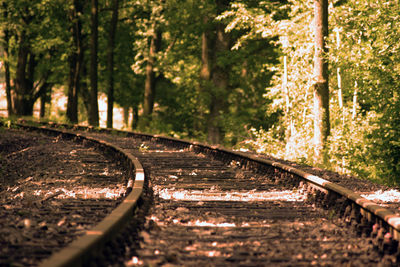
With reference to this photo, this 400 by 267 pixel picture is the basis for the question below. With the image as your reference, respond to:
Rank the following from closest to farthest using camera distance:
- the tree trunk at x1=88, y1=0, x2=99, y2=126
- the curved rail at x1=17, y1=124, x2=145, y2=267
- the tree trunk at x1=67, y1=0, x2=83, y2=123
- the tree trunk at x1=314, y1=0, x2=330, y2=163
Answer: the curved rail at x1=17, y1=124, x2=145, y2=267 < the tree trunk at x1=314, y1=0, x2=330, y2=163 < the tree trunk at x1=88, y1=0, x2=99, y2=126 < the tree trunk at x1=67, y1=0, x2=83, y2=123

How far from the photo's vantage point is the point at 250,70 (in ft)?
106

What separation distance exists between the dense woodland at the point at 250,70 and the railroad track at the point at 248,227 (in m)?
4.74

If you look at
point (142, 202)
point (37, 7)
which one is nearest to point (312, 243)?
point (142, 202)

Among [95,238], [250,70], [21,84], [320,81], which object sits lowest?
[95,238]

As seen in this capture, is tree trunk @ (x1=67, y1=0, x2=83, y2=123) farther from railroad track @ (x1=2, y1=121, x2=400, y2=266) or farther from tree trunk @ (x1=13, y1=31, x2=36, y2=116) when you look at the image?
railroad track @ (x1=2, y1=121, x2=400, y2=266)

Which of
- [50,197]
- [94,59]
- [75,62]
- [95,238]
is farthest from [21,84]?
[95,238]

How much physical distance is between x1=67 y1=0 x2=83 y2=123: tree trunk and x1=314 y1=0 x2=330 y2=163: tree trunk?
65.5 ft

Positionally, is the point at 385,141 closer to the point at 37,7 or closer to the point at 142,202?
the point at 142,202

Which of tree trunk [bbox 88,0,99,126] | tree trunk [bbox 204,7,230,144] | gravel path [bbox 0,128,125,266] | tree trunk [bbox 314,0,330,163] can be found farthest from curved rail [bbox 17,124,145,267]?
tree trunk [bbox 88,0,99,126]

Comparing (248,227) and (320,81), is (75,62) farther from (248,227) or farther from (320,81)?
(248,227)

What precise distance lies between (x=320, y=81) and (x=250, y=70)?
1709 centimetres

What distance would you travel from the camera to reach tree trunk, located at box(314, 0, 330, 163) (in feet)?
49.4

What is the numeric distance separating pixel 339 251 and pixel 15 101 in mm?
35247

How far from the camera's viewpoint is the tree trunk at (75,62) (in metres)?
32.2
